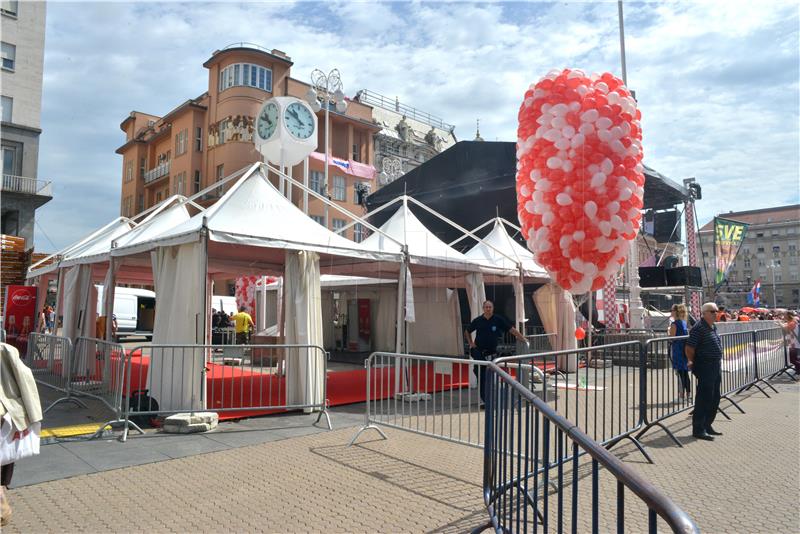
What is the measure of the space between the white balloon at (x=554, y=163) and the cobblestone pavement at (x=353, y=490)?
393 centimetres

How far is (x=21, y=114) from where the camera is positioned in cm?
3550

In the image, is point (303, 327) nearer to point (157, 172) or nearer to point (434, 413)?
point (434, 413)

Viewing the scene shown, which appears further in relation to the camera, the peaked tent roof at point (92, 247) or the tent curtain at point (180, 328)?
the peaked tent roof at point (92, 247)

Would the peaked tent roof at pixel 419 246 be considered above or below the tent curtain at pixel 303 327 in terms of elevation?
above

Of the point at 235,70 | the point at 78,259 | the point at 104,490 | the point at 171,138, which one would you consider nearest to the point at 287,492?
the point at 104,490

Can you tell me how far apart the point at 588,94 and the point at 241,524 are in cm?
669

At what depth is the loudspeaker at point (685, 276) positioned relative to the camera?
20.1m

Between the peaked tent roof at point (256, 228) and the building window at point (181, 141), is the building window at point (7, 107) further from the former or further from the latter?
the peaked tent roof at point (256, 228)

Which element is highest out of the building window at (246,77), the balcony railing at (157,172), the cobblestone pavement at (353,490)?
the building window at (246,77)

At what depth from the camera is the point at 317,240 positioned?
30.0 ft

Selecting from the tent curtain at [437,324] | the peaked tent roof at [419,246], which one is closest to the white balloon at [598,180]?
the peaked tent roof at [419,246]

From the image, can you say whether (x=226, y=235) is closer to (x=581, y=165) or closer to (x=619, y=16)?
(x=581, y=165)

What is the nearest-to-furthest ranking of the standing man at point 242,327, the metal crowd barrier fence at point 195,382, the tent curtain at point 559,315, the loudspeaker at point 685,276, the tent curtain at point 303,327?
1. the metal crowd barrier fence at point 195,382
2. the tent curtain at point 303,327
3. the tent curtain at point 559,315
4. the standing man at point 242,327
5. the loudspeaker at point 685,276

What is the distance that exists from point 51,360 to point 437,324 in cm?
1104
